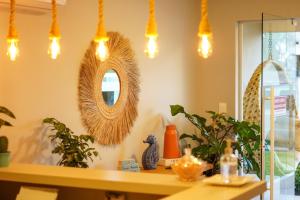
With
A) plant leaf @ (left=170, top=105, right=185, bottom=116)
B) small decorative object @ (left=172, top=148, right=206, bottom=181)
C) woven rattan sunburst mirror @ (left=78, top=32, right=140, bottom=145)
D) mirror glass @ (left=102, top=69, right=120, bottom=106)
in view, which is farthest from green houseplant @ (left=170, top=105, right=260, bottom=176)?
small decorative object @ (left=172, top=148, right=206, bottom=181)

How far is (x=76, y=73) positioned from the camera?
4.75 m

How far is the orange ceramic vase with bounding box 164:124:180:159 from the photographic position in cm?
564

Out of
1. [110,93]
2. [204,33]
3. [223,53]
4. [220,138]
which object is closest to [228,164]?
[204,33]

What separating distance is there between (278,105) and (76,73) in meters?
2.08

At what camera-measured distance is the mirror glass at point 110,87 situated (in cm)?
509

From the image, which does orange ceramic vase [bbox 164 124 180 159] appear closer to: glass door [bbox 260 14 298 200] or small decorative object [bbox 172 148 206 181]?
glass door [bbox 260 14 298 200]

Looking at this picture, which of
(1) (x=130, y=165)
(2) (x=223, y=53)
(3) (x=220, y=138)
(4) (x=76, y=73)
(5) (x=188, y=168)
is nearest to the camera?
(5) (x=188, y=168)

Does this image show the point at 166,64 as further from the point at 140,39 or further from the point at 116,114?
the point at 116,114

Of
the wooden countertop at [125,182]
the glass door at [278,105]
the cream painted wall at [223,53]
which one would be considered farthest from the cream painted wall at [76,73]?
the glass door at [278,105]

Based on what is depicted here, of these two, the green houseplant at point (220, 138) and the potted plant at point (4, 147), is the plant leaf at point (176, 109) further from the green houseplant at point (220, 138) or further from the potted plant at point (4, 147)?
the potted plant at point (4, 147)

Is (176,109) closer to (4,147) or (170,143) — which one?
(170,143)

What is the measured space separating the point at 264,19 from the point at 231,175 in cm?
261

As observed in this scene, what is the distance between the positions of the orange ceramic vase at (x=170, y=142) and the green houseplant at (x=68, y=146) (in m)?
1.36

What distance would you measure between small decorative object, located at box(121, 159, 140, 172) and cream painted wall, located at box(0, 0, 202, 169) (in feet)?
0.54
